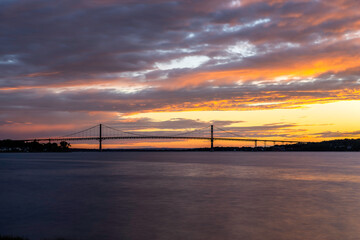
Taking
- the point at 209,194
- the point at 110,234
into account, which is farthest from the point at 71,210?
the point at 209,194

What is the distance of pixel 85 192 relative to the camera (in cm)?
2789

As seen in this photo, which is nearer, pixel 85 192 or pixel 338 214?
pixel 338 214

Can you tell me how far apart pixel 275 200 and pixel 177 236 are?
36.9 feet

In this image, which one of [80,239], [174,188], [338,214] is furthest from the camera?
[174,188]

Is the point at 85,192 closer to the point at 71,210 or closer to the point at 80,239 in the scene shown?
the point at 71,210

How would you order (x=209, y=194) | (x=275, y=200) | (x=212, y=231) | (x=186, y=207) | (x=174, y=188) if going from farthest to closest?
(x=174, y=188), (x=209, y=194), (x=275, y=200), (x=186, y=207), (x=212, y=231)

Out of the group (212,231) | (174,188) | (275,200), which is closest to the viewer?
(212,231)

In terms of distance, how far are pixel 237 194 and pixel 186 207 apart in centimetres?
675

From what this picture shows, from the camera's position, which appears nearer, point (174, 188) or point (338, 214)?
point (338, 214)

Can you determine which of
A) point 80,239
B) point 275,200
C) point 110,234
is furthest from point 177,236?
point 275,200

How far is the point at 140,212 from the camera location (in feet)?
63.1

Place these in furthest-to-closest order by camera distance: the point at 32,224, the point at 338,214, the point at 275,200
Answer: the point at 275,200 → the point at 338,214 → the point at 32,224

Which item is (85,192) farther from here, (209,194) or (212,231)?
(212,231)

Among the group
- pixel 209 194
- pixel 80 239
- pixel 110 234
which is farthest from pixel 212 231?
pixel 209 194
